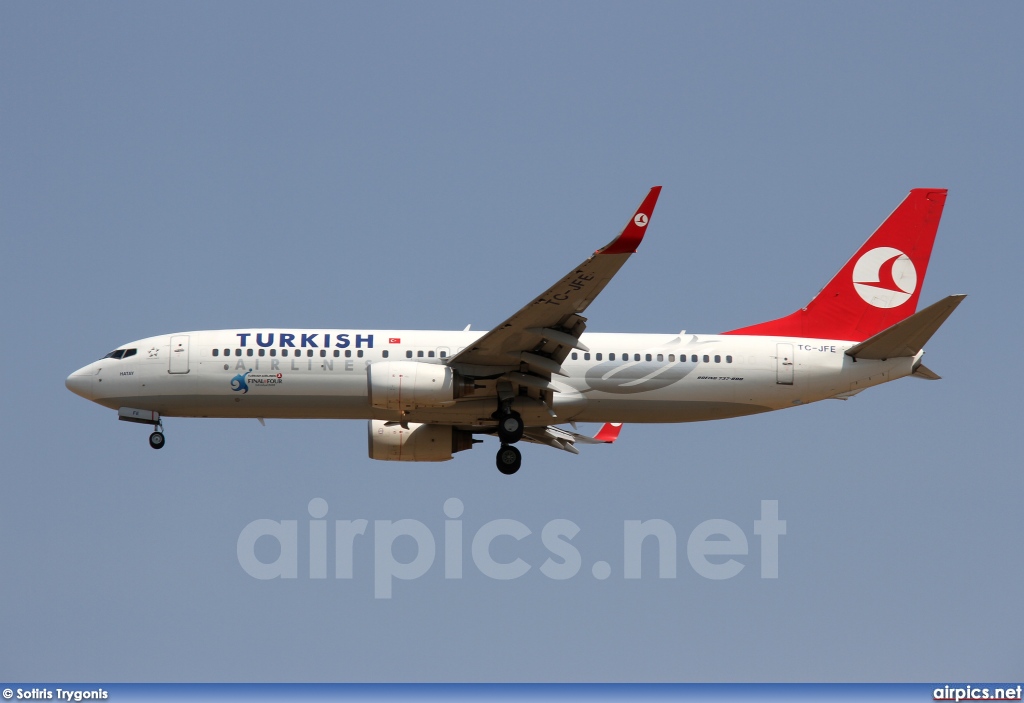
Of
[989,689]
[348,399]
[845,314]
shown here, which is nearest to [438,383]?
[348,399]

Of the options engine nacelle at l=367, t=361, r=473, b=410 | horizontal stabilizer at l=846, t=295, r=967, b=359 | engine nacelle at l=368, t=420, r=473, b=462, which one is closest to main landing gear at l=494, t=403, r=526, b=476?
engine nacelle at l=367, t=361, r=473, b=410

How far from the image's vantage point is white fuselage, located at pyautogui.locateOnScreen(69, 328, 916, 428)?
127 feet

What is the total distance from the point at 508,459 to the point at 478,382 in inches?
102

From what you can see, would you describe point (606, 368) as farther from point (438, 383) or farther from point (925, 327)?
point (925, 327)

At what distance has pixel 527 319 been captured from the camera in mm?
36531

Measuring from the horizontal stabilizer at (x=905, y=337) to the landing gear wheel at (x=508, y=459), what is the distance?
9532mm

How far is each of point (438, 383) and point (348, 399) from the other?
2868 millimetres

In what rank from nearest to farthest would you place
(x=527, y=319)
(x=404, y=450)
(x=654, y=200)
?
(x=654, y=200) < (x=527, y=319) < (x=404, y=450)

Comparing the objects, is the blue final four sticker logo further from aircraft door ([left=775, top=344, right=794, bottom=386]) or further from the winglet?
aircraft door ([left=775, top=344, right=794, bottom=386])

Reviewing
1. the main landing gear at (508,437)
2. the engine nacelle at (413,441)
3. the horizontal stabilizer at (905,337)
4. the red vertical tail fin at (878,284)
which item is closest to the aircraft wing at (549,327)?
the main landing gear at (508,437)

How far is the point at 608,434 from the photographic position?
44938 millimetres

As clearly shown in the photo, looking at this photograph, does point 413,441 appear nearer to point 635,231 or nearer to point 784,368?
point 784,368

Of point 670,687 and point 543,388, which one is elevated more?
point 543,388

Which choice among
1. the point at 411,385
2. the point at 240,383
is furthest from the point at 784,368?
the point at 240,383
